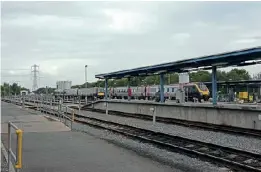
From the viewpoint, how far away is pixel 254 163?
10125 millimetres

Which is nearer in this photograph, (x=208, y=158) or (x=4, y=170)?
(x=4, y=170)

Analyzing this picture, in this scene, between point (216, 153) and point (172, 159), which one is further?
point (216, 153)

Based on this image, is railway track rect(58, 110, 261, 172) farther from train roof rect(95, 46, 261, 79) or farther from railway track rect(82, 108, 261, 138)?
train roof rect(95, 46, 261, 79)

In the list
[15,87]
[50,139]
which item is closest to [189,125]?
[50,139]

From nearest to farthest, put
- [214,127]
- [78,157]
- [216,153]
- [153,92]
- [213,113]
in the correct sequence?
1. [78,157]
2. [216,153]
3. [214,127]
4. [213,113]
5. [153,92]

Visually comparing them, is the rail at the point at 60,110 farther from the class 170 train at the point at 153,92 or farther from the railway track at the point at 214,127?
the class 170 train at the point at 153,92

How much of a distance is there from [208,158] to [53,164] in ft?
13.8

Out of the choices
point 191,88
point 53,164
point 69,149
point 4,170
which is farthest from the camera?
point 191,88

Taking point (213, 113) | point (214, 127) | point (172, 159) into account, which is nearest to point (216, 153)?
point (172, 159)

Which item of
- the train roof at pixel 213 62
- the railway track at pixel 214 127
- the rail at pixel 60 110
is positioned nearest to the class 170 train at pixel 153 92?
the rail at pixel 60 110

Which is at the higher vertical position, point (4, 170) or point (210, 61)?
point (210, 61)

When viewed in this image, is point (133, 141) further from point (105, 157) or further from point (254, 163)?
point (254, 163)

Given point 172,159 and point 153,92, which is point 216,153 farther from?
point 153,92

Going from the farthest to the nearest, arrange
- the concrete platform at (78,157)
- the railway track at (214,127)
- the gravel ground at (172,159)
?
the railway track at (214,127) → the gravel ground at (172,159) → the concrete platform at (78,157)
